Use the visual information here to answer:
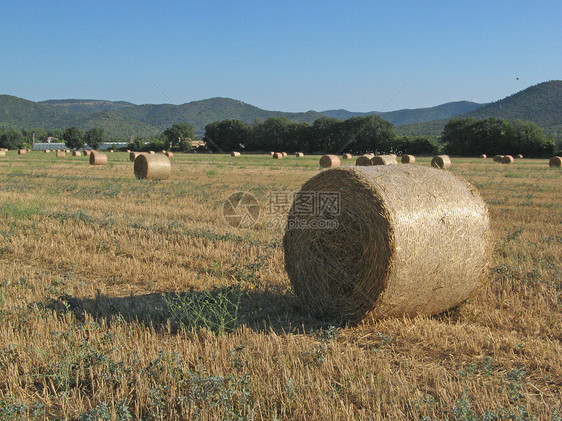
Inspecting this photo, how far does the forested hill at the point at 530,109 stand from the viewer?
10070 cm

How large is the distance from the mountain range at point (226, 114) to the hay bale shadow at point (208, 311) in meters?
59.0

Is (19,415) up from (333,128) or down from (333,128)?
down

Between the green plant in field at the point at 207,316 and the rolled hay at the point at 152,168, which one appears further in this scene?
the rolled hay at the point at 152,168

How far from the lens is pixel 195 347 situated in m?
4.44

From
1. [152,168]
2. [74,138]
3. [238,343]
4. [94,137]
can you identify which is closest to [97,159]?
[152,168]

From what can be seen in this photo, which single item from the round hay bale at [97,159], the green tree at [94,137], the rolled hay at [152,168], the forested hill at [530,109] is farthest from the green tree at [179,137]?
the rolled hay at [152,168]

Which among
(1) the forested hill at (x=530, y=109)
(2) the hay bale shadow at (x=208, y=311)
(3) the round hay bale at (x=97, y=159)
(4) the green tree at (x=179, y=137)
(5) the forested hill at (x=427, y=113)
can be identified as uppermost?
(5) the forested hill at (x=427, y=113)

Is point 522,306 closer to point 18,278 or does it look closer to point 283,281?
point 283,281

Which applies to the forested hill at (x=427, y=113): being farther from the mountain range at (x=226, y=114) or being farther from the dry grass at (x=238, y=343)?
the dry grass at (x=238, y=343)

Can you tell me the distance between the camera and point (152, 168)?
2177 centimetres

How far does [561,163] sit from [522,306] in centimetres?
3479

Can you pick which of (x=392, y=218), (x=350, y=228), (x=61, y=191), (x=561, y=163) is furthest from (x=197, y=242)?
(x=561, y=163)

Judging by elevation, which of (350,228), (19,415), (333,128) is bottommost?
(19,415)

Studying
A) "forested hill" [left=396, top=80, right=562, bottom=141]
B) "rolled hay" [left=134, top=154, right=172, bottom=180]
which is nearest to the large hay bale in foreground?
"rolled hay" [left=134, top=154, right=172, bottom=180]
